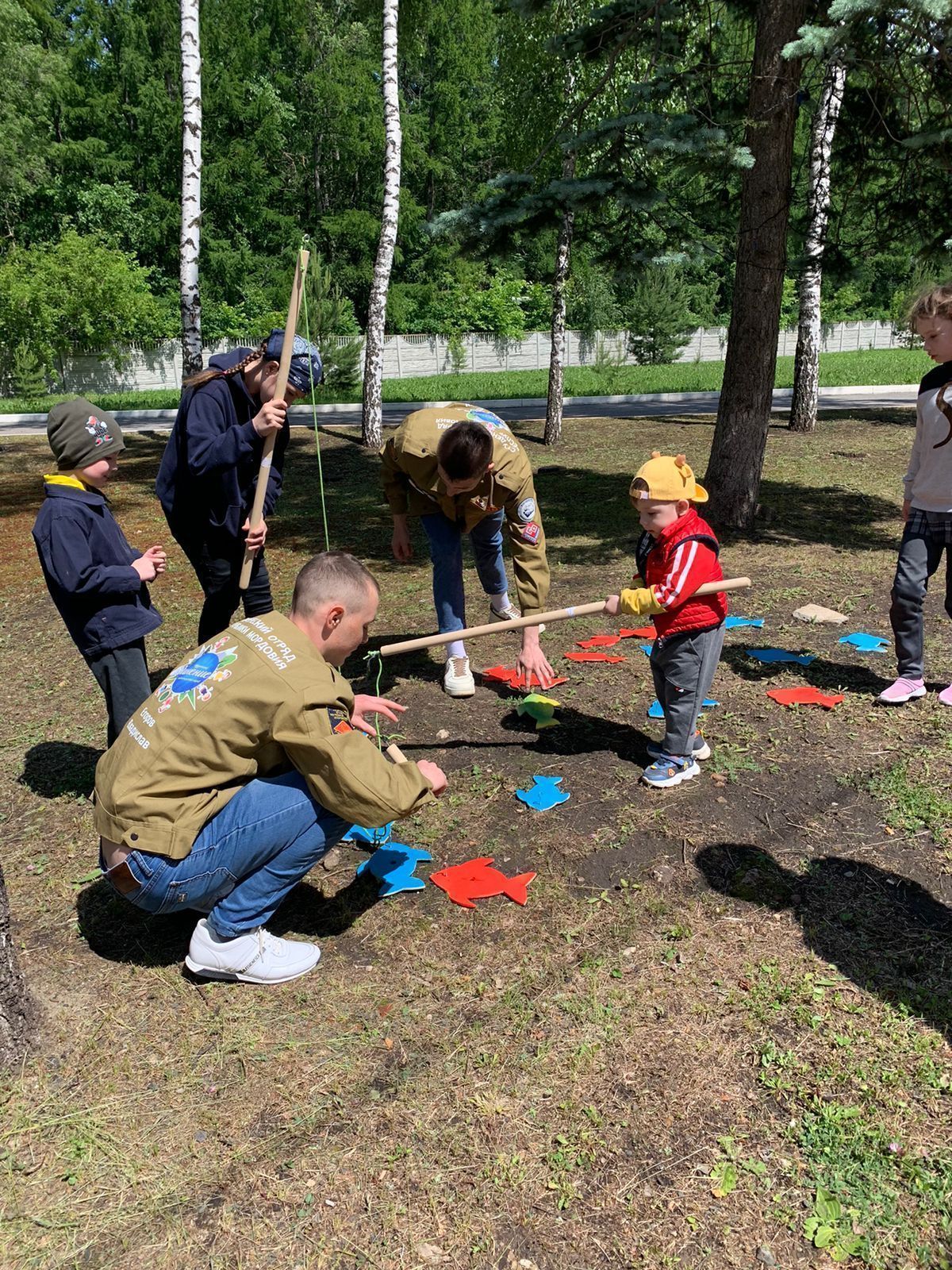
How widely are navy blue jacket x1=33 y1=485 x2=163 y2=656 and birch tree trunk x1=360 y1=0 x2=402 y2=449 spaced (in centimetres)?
1051

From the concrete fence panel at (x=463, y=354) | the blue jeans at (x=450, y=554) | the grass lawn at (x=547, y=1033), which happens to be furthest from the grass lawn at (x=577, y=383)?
the grass lawn at (x=547, y=1033)

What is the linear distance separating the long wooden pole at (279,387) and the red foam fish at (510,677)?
5.08 ft

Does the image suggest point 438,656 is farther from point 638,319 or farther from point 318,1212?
point 638,319

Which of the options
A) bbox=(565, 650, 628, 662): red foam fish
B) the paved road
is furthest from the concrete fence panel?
bbox=(565, 650, 628, 662): red foam fish

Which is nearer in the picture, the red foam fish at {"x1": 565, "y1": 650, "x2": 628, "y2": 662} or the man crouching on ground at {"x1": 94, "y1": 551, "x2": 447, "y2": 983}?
the man crouching on ground at {"x1": 94, "y1": 551, "x2": 447, "y2": 983}

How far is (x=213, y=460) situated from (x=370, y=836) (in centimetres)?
174

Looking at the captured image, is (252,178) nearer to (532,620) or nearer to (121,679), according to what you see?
(121,679)

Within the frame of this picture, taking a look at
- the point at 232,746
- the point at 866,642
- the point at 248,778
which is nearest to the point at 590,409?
the point at 866,642

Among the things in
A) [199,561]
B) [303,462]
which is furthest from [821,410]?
[199,561]

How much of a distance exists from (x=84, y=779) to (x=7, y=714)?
3.85ft

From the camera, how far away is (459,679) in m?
5.03

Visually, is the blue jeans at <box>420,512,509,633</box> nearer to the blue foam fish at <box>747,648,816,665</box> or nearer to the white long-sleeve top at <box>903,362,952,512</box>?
the blue foam fish at <box>747,648,816,665</box>

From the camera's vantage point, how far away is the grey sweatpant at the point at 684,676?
3816mm

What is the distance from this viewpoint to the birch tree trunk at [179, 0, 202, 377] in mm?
11641
